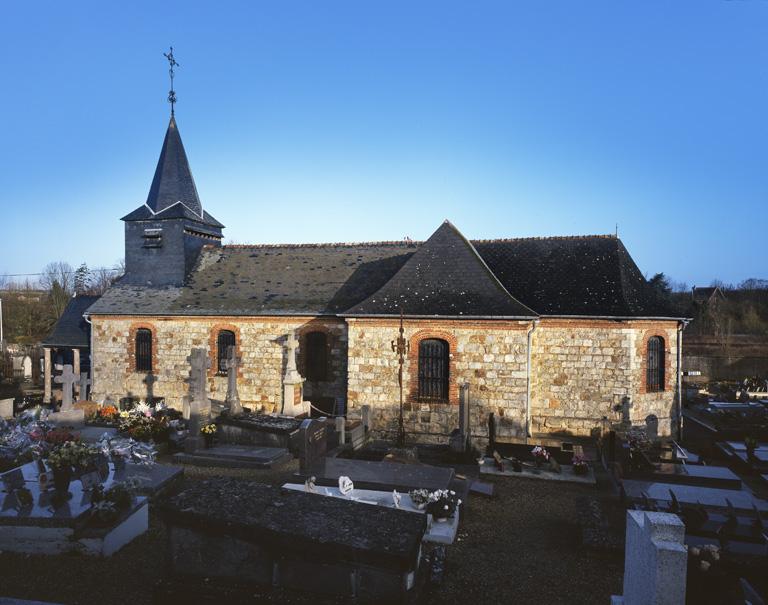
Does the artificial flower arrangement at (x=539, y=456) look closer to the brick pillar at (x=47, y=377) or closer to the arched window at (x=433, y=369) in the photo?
the arched window at (x=433, y=369)

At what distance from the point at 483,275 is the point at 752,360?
23.0m

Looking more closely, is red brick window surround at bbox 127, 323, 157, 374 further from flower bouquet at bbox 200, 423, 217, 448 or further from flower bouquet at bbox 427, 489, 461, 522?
flower bouquet at bbox 427, 489, 461, 522

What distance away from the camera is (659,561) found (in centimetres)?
418

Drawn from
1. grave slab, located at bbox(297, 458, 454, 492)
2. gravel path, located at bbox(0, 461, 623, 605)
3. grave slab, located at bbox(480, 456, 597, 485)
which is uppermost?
grave slab, located at bbox(297, 458, 454, 492)

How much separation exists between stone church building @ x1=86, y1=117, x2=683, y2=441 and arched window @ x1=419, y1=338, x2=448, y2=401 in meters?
0.04

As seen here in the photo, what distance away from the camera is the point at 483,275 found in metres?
15.9

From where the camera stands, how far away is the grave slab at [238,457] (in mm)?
12227

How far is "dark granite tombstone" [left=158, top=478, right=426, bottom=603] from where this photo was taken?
16.9ft

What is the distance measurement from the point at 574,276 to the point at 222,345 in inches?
507

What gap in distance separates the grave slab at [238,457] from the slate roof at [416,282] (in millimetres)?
5066

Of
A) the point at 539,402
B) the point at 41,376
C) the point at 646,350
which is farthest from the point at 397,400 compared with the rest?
the point at 41,376

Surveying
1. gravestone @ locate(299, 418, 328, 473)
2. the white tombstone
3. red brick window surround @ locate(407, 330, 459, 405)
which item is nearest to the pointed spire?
red brick window surround @ locate(407, 330, 459, 405)

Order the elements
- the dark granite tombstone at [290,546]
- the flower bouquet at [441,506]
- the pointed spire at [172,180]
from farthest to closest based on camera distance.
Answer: the pointed spire at [172,180]
the flower bouquet at [441,506]
the dark granite tombstone at [290,546]

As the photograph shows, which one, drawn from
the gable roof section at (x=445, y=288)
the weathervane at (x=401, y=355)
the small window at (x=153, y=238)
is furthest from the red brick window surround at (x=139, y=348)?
the weathervane at (x=401, y=355)
